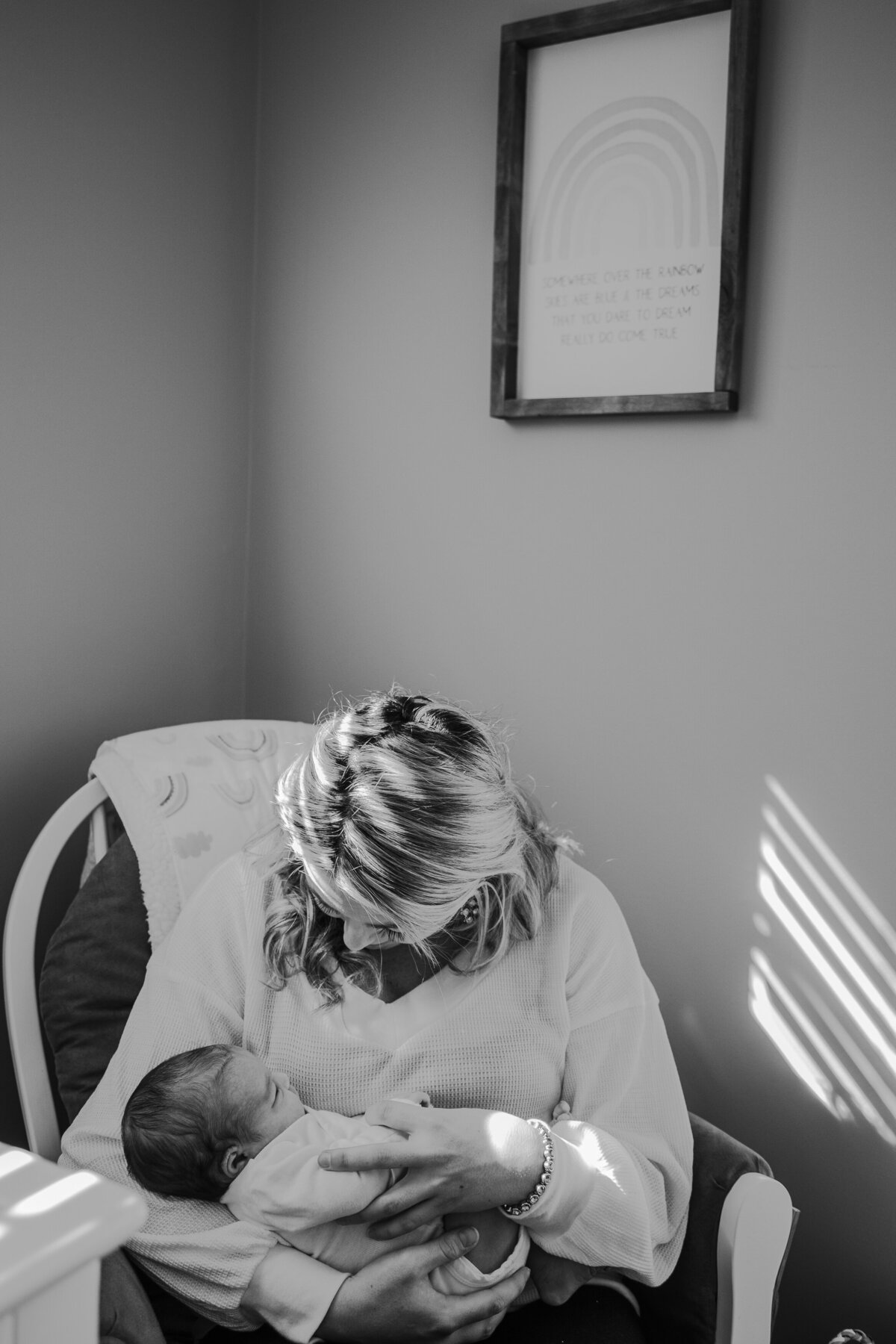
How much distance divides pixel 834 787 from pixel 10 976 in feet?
3.97

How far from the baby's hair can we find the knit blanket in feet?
1.20

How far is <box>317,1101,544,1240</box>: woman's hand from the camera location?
4.15ft

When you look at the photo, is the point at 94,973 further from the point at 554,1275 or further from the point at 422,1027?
the point at 554,1275

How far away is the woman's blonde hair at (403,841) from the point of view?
133cm

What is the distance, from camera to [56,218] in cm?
182

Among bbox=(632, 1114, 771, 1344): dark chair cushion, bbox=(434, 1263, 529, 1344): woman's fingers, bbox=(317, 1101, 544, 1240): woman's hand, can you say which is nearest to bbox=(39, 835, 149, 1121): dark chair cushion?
bbox=(317, 1101, 544, 1240): woman's hand

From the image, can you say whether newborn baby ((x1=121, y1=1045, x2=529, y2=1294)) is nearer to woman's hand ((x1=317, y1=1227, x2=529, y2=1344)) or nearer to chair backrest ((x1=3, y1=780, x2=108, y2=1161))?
woman's hand ((x1=317, y1=1227, x2=529, y2=1344))

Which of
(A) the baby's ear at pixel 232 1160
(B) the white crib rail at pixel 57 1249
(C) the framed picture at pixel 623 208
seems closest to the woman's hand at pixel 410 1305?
→ (A) the baby's ear at pixel 232 1160

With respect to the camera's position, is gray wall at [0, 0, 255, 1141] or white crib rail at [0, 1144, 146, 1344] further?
gray wall at [0, 0, 255, 1141]

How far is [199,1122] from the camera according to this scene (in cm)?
126

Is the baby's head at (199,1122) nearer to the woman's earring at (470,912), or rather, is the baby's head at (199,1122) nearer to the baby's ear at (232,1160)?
the baby's ear at (232,1160)

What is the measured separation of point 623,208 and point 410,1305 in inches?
60.3

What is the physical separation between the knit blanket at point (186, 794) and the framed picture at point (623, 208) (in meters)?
0.70

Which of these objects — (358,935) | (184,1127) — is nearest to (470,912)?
(358,935)
